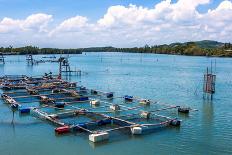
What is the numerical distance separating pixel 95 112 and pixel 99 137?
7361mm

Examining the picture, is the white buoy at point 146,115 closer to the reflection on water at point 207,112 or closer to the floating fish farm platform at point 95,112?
the floating fish farm platform at point 95,112

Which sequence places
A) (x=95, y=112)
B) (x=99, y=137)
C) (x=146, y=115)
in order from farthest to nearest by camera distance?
(x=95, y=112), (x=146, y=115), (x=99, y=137)

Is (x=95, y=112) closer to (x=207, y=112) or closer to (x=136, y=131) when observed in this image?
(x=136, y=131)

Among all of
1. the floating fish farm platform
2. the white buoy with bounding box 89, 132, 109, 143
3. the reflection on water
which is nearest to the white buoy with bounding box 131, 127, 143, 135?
the floating fish farm platform

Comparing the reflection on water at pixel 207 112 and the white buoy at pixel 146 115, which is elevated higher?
the white buoy at pixel 146 115

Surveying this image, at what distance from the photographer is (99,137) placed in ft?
76.8

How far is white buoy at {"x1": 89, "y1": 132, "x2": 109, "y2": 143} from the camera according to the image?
23256mm

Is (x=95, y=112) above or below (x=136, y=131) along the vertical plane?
above

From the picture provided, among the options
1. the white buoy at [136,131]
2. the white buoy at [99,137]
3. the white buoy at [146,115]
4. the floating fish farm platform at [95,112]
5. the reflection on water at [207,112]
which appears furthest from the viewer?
the reflection on water at [207,112]

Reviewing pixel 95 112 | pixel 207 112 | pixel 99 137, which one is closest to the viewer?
pixel 99 137

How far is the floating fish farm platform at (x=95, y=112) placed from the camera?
2602 centimetres

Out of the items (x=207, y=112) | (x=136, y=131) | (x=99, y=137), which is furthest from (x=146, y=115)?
(x=99, y=137)

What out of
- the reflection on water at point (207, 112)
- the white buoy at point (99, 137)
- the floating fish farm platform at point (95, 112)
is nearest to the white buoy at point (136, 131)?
the floating fish farm platform at point (95, 112)

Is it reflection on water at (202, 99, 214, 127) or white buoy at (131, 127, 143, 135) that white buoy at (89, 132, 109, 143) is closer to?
white buoy at (131, 127, 143, 135)
